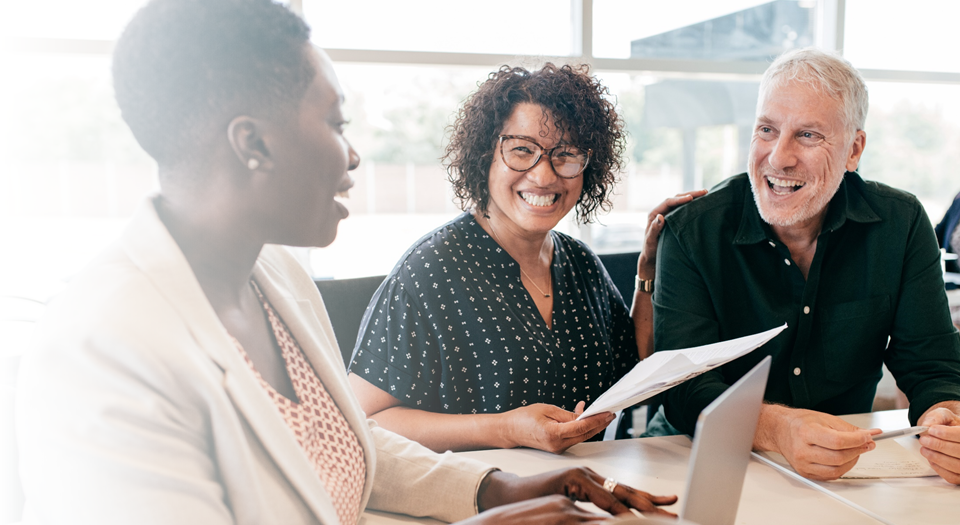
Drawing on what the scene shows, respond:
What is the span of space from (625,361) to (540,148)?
0.59m

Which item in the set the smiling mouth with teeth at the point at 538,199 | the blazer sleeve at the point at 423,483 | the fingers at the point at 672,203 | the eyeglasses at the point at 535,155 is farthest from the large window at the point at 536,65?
the blazer sleeve at the point at 423,483

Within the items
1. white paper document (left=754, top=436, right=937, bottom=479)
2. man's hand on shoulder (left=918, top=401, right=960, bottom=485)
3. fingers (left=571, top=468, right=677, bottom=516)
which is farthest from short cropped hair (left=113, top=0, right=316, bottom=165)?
man's hand on shoulder (left=918, top=401, right=960, bottom=485)

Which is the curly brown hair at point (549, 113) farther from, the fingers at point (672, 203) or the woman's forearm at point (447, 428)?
the woman's forearm at point (447, 428)

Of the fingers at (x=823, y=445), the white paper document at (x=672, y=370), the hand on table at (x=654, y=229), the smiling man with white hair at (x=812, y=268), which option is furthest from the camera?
the hand on table at (x=654, y=229)

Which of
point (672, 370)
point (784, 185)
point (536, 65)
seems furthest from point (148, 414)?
point (784, 185)

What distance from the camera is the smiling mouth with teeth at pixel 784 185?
1482 mm

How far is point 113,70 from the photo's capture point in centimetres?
52

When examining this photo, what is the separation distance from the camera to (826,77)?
1414mm

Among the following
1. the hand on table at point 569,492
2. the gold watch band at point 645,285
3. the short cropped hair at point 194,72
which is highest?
the short cropped hair at point 194,72

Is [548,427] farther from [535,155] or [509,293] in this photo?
[535,155]

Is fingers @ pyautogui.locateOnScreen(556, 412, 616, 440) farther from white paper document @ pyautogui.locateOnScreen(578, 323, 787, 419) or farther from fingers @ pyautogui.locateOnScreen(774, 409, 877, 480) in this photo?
fingers @ pyautogui.locateOnScreen(774, 409, 877, 480)

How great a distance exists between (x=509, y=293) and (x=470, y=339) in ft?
0.50

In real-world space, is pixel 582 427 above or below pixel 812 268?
below

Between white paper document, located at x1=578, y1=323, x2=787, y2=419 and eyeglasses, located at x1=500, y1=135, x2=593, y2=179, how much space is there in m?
0.56
